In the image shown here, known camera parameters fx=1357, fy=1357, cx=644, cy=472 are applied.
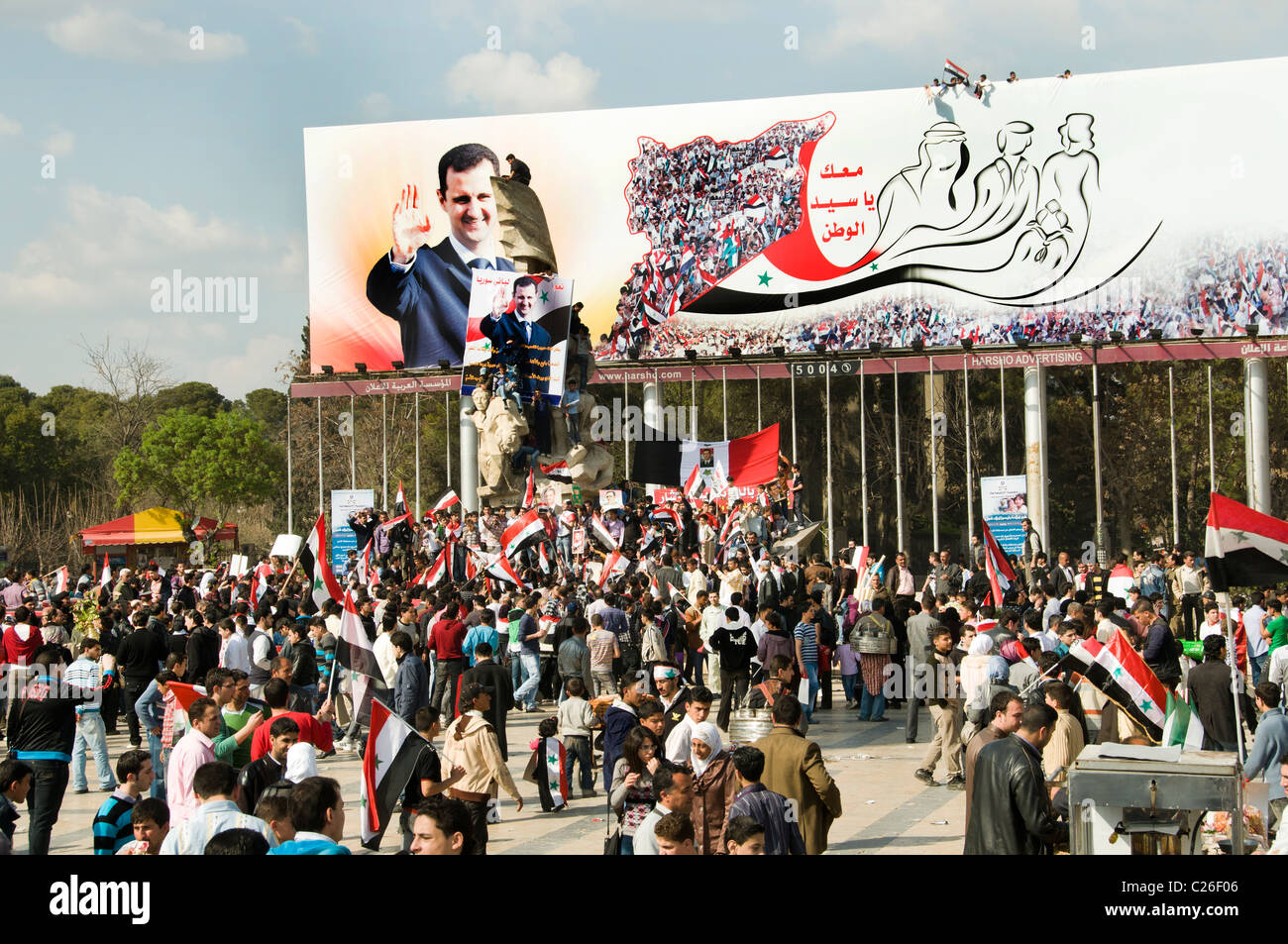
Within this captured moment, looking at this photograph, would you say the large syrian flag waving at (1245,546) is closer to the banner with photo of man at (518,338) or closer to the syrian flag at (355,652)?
the syrian flag at (355,652)

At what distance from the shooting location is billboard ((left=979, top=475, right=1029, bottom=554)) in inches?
984

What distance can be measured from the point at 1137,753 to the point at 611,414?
35175 mm

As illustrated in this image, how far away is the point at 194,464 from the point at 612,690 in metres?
38.8

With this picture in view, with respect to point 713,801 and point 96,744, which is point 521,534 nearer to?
point 96,744

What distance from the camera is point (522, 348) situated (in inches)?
1168

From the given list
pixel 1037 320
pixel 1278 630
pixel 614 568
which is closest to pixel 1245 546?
pixel 1278 630

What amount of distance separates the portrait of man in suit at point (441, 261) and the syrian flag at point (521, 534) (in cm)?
1994

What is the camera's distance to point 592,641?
45.9 ft

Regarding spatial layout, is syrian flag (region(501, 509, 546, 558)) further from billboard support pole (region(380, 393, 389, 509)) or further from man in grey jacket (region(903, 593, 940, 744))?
billboard support pole (region(380, 393, 389, 509))

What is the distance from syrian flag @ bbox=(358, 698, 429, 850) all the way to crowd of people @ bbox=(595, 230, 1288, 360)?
2967cm

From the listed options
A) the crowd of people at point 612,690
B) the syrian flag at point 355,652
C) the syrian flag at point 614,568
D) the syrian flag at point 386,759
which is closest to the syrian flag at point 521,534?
the crowd of people at point 612,690

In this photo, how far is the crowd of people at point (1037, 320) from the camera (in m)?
33.7

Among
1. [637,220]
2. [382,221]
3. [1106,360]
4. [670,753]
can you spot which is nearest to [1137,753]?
[670,753]
